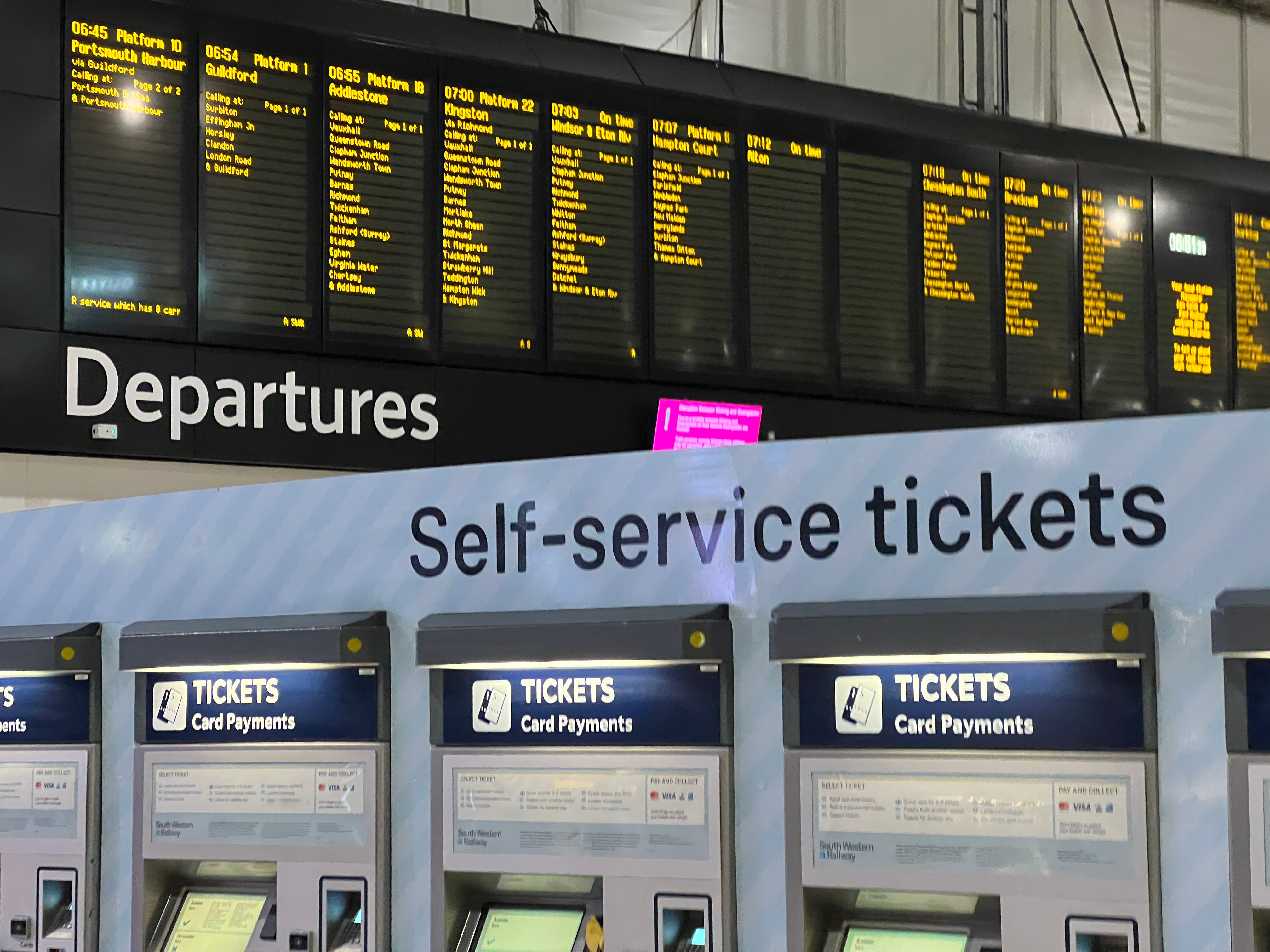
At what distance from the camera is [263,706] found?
4418 mm

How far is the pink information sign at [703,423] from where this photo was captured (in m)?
7.22

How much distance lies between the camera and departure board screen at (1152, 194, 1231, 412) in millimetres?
8656

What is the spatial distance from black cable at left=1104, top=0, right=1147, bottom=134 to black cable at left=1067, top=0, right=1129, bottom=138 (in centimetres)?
10

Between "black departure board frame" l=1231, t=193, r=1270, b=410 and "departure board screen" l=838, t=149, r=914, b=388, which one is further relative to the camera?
"black departure board frame" l=1231, t=193, r=1270, b=410

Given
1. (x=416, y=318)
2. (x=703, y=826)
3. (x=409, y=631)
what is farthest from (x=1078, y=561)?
(x=416, y=318)

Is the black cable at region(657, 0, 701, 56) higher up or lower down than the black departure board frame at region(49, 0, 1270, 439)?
higher up

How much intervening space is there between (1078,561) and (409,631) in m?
1.66

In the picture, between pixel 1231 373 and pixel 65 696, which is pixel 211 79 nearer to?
pixel 65 696

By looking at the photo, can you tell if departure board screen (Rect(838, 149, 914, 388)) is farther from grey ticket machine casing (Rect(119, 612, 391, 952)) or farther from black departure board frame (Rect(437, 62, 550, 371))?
grey ticket machine casing (Rect(119, 612, 391, 952))

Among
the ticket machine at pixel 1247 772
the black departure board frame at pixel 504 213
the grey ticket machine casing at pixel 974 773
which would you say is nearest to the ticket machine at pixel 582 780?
the grey ticket machine casing at pixel 974 773

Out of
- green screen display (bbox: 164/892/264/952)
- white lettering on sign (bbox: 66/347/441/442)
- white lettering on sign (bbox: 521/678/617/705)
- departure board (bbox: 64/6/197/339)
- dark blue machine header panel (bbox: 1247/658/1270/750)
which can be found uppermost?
departure board (bbox: 64/6/197/339)

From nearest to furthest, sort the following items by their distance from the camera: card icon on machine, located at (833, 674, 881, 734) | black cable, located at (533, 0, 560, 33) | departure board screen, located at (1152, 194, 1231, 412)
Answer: card icon on machine, located at (833, 674, 881, 734), black cable, located at (533, 0, 560, 33), departure board screen, located at (1152, 194, 1231, 412)

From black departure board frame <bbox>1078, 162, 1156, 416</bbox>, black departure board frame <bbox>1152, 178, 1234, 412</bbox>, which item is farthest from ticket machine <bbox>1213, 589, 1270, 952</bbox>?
black departure board frame <bbox>1152, 178, 1234, 412</bbox>

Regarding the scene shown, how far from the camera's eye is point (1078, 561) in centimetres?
344
